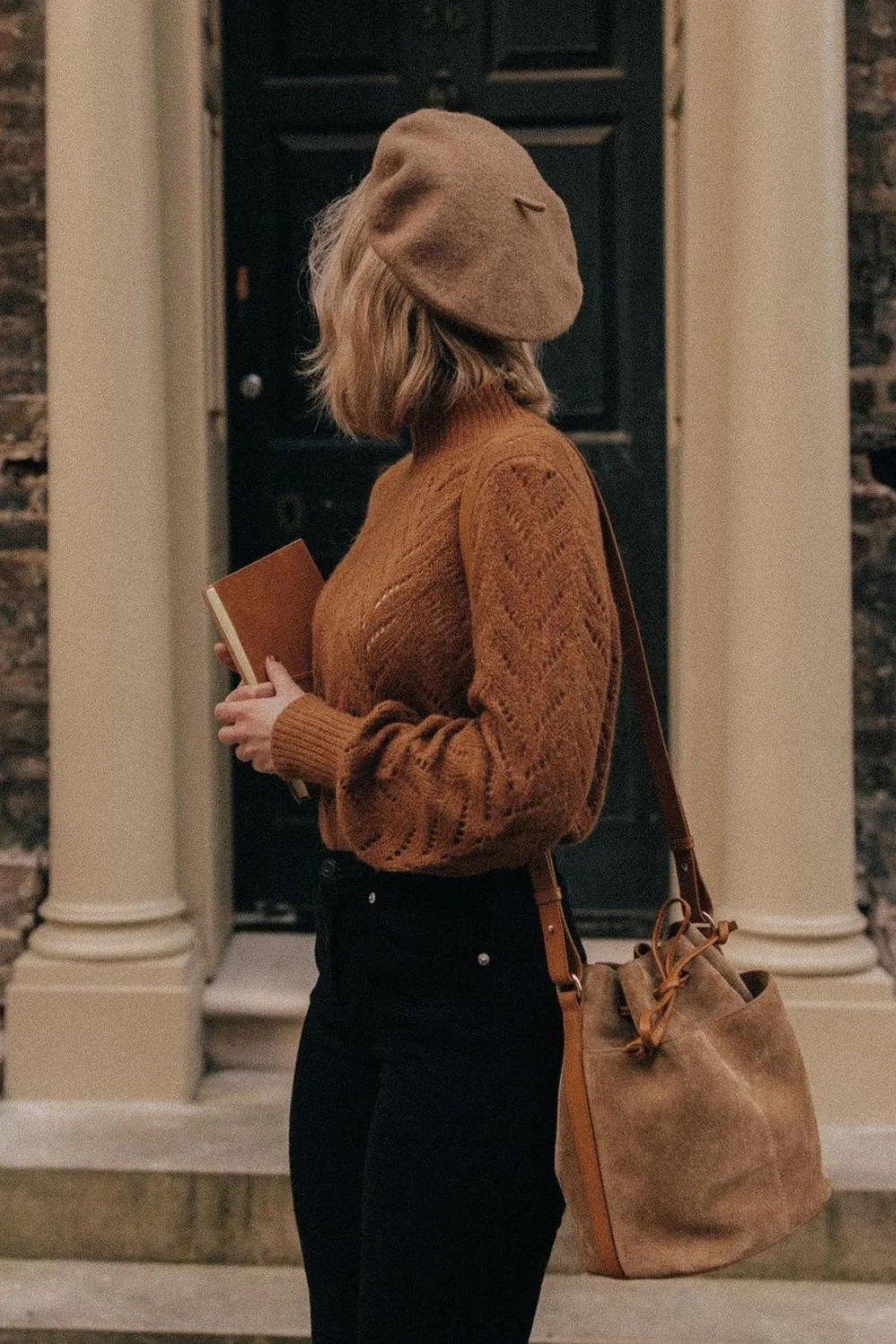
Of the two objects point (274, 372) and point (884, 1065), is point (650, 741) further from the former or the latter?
point (274, 372)

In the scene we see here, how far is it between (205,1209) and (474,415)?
232cm

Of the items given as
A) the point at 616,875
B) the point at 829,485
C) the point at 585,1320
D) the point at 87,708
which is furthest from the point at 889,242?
the point at 585,1320

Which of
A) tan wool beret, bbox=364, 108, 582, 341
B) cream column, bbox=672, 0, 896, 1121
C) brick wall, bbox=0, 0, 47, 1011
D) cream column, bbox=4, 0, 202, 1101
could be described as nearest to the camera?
tan wool beret, bbox=364, 108, 582, 341

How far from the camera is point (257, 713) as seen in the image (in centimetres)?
181

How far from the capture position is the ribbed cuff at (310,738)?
5.64 ft

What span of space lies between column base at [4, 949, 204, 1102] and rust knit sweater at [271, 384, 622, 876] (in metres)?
2.30

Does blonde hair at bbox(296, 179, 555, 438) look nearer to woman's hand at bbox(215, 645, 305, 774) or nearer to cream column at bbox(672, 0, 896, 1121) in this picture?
woman's hand at bbox(215, 645, 305, 774)

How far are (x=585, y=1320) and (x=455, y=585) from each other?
2.09 metres

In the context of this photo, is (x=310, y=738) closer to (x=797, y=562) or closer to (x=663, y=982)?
(x=663, y=982)

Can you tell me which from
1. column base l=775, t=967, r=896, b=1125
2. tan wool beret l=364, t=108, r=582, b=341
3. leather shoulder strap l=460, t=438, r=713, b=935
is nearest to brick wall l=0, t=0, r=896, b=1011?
column base l=775, t=967, r=896, b=1125

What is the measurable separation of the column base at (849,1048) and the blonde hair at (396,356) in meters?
2.39

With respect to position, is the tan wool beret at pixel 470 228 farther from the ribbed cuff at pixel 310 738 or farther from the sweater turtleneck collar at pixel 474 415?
the ribbed cuff at pixel 310 738

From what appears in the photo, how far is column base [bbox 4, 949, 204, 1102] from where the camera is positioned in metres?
3.96

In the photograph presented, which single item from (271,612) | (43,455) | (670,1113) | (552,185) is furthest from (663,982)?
(552,185)
